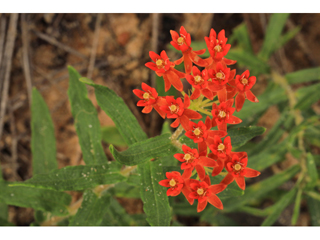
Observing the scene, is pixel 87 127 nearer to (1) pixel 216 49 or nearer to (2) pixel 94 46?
(1) pixel 216 49

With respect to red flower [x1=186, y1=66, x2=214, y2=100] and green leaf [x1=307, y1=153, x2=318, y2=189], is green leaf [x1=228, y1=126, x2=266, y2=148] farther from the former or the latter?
green leaf [x1=307, y1=153, x2=318, y2=189]

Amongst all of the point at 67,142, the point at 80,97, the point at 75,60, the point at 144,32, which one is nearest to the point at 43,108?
the point at 80,97

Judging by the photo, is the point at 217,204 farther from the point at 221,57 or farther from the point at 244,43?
the point at 244,43

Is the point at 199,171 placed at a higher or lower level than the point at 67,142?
lower

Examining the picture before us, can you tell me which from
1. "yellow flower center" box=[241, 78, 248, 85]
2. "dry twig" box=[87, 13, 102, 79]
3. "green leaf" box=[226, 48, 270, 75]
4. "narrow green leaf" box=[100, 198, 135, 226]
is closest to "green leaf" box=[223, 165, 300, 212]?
"narrow green leaf" box=[100, 198, 135, 226]

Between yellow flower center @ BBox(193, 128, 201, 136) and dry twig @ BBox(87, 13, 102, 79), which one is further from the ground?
dry twig @ BBox(87, 13, 102, 79)

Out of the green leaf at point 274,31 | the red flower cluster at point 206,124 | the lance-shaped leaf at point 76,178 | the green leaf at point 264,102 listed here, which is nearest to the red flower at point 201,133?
the red flower cluster at point 206,124

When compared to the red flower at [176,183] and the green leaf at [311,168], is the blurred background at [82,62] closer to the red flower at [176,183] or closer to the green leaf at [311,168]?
the green leaf at [311,168]
